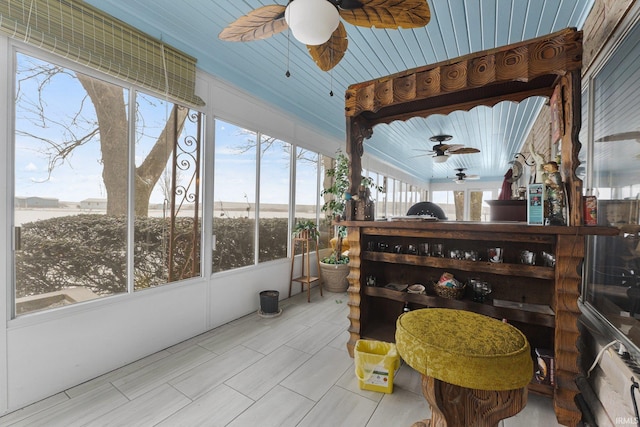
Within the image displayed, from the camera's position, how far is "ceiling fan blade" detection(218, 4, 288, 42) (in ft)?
5.15

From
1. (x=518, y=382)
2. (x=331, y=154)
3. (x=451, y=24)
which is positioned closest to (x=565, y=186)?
(x=518, y=382)

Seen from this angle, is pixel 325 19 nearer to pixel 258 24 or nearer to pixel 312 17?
pixel 312 17

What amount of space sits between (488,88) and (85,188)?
3.12 meters

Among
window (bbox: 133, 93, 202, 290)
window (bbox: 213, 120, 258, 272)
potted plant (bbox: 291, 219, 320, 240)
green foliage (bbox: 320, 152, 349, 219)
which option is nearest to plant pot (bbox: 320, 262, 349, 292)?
potted plant (bbox: 291, 219, 320, 240)

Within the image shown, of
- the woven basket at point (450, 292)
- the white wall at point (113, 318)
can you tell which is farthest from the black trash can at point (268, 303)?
the woven basket at point (450, 292)

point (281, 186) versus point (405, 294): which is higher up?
point (281, 186)

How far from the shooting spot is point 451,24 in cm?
215

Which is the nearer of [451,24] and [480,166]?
[451,24]

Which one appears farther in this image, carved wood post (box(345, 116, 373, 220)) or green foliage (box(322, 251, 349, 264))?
green foliage (box(322, 251, 349, 264))

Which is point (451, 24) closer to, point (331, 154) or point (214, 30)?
point (214, 30)

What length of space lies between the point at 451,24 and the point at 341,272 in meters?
3.33

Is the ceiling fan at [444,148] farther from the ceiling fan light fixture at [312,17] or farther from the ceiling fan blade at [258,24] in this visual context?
the ceiling fan light fixture at [312,17]

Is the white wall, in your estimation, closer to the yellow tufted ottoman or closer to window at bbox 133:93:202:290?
window at bbox 133:93:202:290

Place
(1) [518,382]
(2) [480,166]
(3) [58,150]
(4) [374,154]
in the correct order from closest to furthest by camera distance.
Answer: (1) [518,382]
(3) [58,150]
(4) [374,154]
(2) [480,166]
